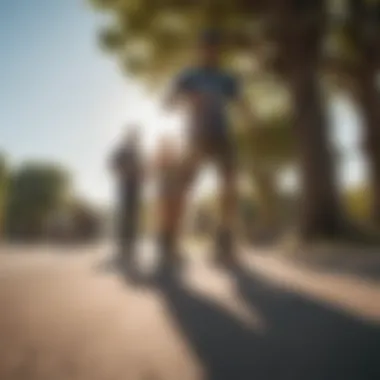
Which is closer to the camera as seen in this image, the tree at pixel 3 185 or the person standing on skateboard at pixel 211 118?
the tree at pixel 3 185

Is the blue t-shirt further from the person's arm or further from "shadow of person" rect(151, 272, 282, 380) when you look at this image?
"shadow of person" rect(151, 272, 282, 380)

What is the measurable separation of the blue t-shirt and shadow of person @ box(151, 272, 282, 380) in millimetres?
1583

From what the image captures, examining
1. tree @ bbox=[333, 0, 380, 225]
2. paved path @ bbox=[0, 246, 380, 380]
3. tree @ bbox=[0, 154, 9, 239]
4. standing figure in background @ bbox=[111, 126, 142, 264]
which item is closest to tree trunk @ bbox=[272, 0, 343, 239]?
tree @ bbox=[333, 0, 380, 225]

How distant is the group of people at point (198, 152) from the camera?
12.3 feet

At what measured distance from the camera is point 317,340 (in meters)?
1.66

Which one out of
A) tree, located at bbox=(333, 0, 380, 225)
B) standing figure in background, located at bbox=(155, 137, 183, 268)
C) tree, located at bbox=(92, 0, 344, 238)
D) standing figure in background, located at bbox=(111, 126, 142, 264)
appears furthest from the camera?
tree, located at bbox=(333, 0, 380, 225)

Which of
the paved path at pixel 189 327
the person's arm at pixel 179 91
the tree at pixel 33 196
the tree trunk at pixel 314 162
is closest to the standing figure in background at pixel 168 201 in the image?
the person's arm at pixel 179 91

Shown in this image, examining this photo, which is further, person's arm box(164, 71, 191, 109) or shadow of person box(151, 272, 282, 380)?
person's arm box(164, 71, 191, 109)

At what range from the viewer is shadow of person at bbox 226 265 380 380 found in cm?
137

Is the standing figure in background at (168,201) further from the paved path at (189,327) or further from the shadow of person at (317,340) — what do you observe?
the shadow of person at (317,340)

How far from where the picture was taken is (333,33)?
8.12 metres

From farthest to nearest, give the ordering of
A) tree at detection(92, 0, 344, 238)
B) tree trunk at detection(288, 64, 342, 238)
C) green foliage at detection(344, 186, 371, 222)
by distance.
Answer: green foliage at detection(344, 186, 371, 222), tree at detection(92, 0, 344, 238), tree trunk at detection(288, 64, 342, 238)

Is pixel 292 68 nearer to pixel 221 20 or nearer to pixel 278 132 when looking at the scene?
pixel 221 20

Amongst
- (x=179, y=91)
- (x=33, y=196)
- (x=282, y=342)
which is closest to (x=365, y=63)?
(x=179, y=91)
